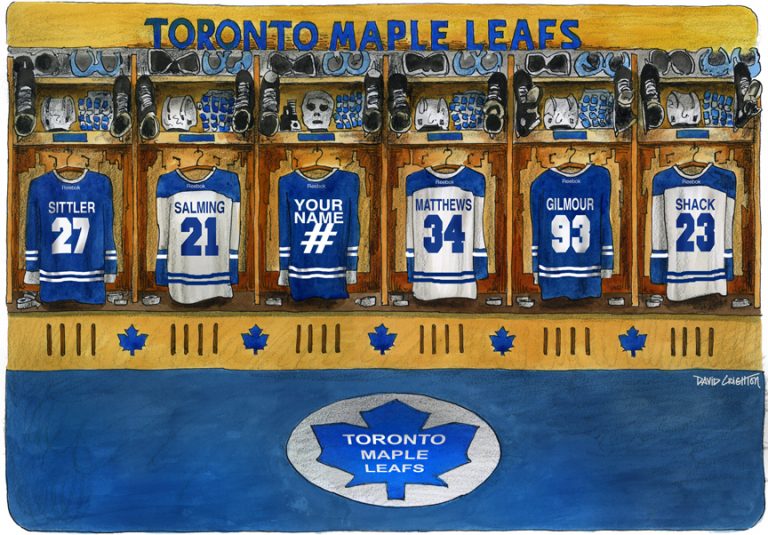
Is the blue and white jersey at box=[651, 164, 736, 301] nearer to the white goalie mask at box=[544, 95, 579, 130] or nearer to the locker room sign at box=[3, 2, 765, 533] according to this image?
the locker room sign at box=[3, 2, 765, 533]

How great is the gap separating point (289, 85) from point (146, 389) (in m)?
1.77

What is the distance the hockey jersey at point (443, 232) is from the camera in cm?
476

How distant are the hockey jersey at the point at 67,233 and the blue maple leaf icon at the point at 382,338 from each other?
1.48 m

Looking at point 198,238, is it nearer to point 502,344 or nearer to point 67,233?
point 67,233

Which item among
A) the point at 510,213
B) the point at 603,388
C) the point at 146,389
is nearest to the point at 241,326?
the point at 146,389

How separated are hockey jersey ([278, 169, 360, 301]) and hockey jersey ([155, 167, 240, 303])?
0.29m

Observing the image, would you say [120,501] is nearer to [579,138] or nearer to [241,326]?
[241,326]

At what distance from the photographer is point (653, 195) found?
4762mm

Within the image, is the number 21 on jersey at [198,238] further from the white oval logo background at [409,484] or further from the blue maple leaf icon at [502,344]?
the blue maple leaf icon at [502,344]

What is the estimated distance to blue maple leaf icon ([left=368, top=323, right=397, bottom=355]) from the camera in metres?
4.77

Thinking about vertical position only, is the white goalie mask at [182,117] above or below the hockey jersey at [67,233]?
above
